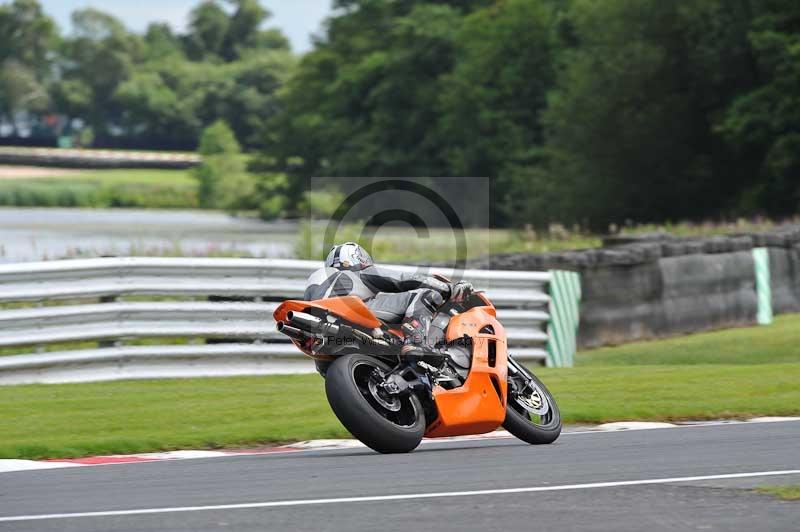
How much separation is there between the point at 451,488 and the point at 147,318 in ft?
22.4

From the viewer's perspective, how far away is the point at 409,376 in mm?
8508

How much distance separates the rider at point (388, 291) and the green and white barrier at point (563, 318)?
685cm

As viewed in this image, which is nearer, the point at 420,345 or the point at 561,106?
the point at 420,345

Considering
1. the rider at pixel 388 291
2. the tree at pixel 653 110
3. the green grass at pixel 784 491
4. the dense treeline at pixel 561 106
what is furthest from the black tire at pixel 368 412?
the tree at pixel 653 110

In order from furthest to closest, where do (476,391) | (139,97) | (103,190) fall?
(139,97) → (103,190) → (476,391)

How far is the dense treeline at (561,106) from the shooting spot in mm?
49562

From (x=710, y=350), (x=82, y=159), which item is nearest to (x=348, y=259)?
(x=710, y=350)

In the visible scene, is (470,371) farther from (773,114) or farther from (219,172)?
(219,172)

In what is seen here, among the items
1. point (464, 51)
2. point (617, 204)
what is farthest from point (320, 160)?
point (617, 204)

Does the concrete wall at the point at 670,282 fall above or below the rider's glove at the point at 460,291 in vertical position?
below

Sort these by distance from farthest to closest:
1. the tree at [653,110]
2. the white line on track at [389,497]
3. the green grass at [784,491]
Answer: the tree at [653,110]
the green grass at [784,491]
the white line on track at [389,497]

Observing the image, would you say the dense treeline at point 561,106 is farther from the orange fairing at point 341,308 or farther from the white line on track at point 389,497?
the white line on track at point 389,497

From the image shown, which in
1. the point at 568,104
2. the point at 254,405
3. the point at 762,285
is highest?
the point at 568,104

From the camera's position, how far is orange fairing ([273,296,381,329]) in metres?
8.26
